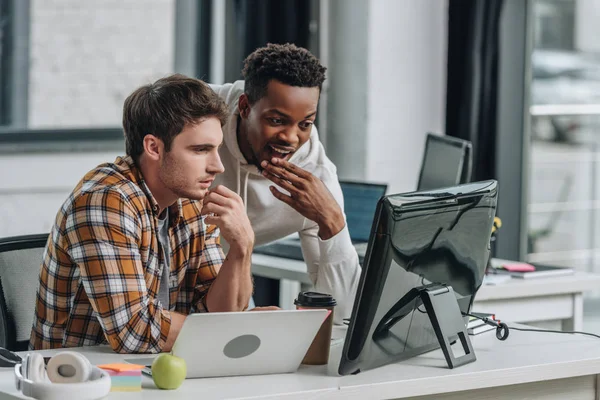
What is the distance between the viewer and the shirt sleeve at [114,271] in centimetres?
184

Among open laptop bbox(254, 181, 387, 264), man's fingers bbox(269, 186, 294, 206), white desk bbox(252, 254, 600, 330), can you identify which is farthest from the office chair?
open laptop bbox(254, 181, 387, 264)

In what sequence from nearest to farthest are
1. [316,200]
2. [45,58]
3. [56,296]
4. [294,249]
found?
[56,296] → [316,200] → [294,249] → [45,58]

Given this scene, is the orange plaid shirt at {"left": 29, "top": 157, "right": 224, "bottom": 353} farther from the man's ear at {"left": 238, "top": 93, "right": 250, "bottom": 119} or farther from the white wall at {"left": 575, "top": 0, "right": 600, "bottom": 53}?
the white wall at {"left": 575, "top": 0, "right": 600, "bottom": 53}

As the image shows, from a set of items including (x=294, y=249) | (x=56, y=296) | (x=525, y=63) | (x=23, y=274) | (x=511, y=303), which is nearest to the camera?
(x=56, y=296)

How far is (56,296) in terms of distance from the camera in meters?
1.95

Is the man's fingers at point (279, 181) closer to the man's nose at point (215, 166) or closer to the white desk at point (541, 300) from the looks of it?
the man's nose at point (215, 166)

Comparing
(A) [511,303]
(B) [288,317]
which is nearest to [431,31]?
(A) [511,303]

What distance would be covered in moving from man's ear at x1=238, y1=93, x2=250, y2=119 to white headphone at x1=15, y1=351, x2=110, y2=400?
0.99 metres

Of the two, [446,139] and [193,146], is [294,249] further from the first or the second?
[193,146]

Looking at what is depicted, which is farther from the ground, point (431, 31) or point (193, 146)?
point (431, 31)

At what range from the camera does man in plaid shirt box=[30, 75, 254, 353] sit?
1854 millimetres

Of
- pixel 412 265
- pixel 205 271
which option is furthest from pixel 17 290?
pixel 412 265

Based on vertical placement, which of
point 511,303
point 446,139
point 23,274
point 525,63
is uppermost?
point 525,63

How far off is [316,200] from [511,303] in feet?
2.59
